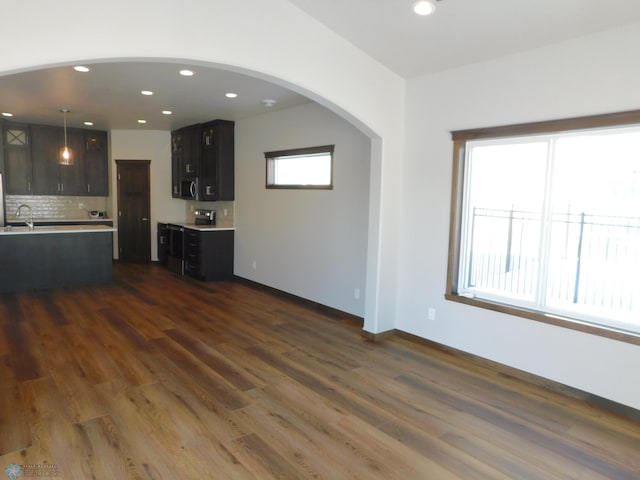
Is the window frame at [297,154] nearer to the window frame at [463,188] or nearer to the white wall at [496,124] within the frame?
the white wall at [496,124]

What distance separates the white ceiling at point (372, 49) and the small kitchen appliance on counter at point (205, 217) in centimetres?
207

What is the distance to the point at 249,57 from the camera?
3184 millimetres

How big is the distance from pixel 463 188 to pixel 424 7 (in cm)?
160

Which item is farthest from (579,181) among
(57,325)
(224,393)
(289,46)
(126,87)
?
(57,325)

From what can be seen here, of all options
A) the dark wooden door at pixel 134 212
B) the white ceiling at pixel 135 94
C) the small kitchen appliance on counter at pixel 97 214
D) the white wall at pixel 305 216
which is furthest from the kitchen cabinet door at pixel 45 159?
the white wall at pixel 305 216

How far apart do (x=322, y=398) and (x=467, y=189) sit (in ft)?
7.45

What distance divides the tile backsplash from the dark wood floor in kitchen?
15.2 ft

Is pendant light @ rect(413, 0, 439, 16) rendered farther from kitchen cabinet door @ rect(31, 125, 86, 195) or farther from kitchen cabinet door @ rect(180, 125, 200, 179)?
kitchen cabinet door @ rect(31, 125, 86, 195)

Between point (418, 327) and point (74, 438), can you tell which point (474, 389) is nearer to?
point (418, 327)

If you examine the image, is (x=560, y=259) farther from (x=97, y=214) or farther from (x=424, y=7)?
(x=97, y=214)

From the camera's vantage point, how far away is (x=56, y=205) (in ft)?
28.4

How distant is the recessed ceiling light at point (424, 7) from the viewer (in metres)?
2.99

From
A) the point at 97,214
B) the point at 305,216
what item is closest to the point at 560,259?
the point at 305,216

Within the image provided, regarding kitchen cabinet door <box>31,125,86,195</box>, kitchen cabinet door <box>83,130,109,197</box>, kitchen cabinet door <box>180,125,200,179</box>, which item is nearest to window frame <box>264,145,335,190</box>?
kitchen cabinet door <box>180,125,200,179</box>
